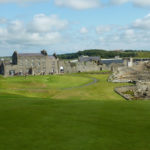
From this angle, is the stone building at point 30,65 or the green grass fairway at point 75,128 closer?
the green grass fairway at point 75,128

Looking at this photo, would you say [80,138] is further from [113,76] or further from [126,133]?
[113,76]

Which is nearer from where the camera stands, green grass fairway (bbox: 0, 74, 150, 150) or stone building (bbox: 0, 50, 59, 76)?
green grass fairway (bbox: 0, 74, 150, 150)

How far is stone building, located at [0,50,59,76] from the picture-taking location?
90.7m

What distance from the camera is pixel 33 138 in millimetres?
9078

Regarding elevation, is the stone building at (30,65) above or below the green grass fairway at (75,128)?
above

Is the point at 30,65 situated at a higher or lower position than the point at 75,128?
higher

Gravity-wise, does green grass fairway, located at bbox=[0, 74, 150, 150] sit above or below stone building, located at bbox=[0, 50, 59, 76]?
below

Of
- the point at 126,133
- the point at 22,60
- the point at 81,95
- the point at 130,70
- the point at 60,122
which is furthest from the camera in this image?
the point at 22,60

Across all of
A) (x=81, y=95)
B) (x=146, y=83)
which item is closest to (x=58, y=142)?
(x=81, y=95)

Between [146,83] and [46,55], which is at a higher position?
[46,55]

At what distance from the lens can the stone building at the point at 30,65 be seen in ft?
298

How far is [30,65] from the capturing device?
94750 millimetres

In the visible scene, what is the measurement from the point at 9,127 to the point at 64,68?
305 feet

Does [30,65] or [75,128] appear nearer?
[75,128]
